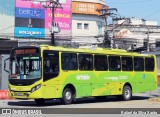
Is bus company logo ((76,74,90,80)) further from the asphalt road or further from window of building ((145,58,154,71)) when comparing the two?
window of building ((145,58,154,71))

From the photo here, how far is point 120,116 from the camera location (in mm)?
16016

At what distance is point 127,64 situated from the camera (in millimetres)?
27281

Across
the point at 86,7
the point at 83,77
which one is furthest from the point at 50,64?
the point at 86,7

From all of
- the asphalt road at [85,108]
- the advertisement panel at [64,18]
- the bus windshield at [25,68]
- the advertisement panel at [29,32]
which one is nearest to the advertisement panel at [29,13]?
the advertisement panel at [64,18]

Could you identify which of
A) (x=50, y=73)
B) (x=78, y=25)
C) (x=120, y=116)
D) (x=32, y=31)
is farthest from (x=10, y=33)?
(x=120, y=116)

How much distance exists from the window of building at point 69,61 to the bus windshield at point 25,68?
1.61 m

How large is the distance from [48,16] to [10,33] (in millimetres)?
7073

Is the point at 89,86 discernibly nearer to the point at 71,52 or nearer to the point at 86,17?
the point at 71,52

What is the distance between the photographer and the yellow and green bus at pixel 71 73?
21531 mm

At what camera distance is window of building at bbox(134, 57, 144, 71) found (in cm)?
2790

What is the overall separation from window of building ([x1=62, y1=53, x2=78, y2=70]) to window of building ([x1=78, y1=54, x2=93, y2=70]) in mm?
409

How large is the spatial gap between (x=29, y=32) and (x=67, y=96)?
44020mm

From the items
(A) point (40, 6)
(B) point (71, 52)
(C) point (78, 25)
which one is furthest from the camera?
(C) point (78, 25)

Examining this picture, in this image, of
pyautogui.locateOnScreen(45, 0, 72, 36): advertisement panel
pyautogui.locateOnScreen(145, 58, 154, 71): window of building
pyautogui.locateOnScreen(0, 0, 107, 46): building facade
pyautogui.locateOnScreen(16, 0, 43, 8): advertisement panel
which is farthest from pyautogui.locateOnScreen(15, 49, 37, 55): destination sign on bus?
pyautogui.locateOnScreen(45, 0, 72, 36): advertisement panel
